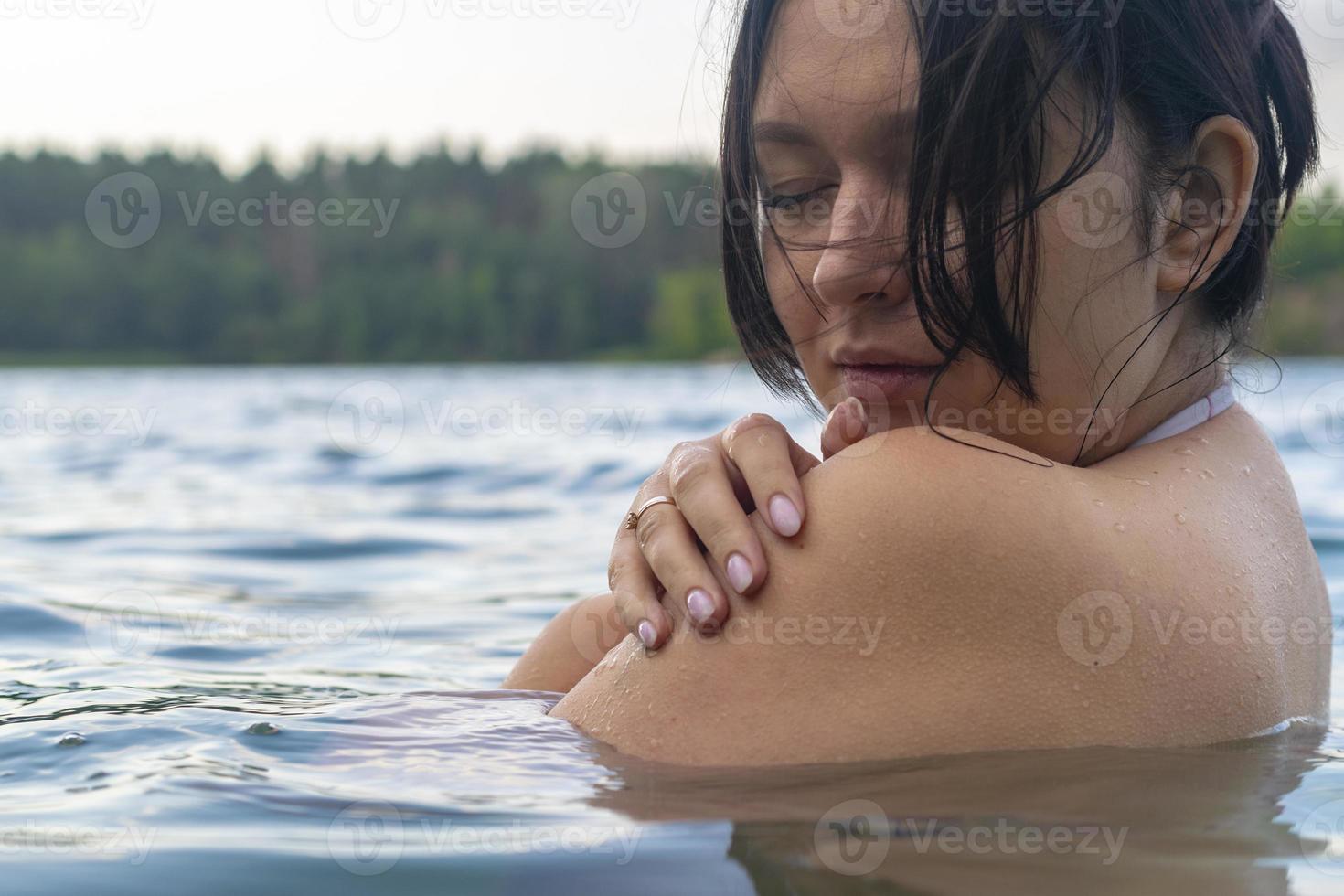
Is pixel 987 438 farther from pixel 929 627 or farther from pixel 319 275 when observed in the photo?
pixel 319 275

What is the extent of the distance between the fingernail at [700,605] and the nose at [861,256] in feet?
1.48

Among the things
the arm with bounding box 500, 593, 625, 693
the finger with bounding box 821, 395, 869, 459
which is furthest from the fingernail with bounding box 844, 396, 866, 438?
the arm with bounding box 500, 593, 625, 693

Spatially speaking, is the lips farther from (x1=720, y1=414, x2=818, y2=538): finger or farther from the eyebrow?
the eyebrow

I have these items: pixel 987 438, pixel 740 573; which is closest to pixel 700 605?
pixel 740 573

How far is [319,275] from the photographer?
234 ft

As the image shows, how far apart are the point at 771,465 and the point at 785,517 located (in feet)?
0.35

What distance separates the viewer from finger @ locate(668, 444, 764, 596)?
1.58 meters

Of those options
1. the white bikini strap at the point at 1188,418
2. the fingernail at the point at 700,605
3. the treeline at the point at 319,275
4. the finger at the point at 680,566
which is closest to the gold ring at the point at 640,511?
the finger at the point at 680,566

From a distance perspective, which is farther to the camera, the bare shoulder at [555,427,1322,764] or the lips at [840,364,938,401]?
the lips at [840,364,938,401]

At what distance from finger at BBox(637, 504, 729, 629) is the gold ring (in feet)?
0.04

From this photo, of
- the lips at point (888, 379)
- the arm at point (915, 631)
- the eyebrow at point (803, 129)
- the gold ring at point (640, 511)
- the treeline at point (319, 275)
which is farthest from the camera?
the treeline at point (319, 275)

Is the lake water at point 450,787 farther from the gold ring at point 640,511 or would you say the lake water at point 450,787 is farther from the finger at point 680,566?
the gold ring at point 640,511

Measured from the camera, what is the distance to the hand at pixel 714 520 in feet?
5.21

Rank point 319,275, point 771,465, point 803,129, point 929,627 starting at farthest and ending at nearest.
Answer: point 319,275 < point 803,129 < point 771,465 < point 929,627
